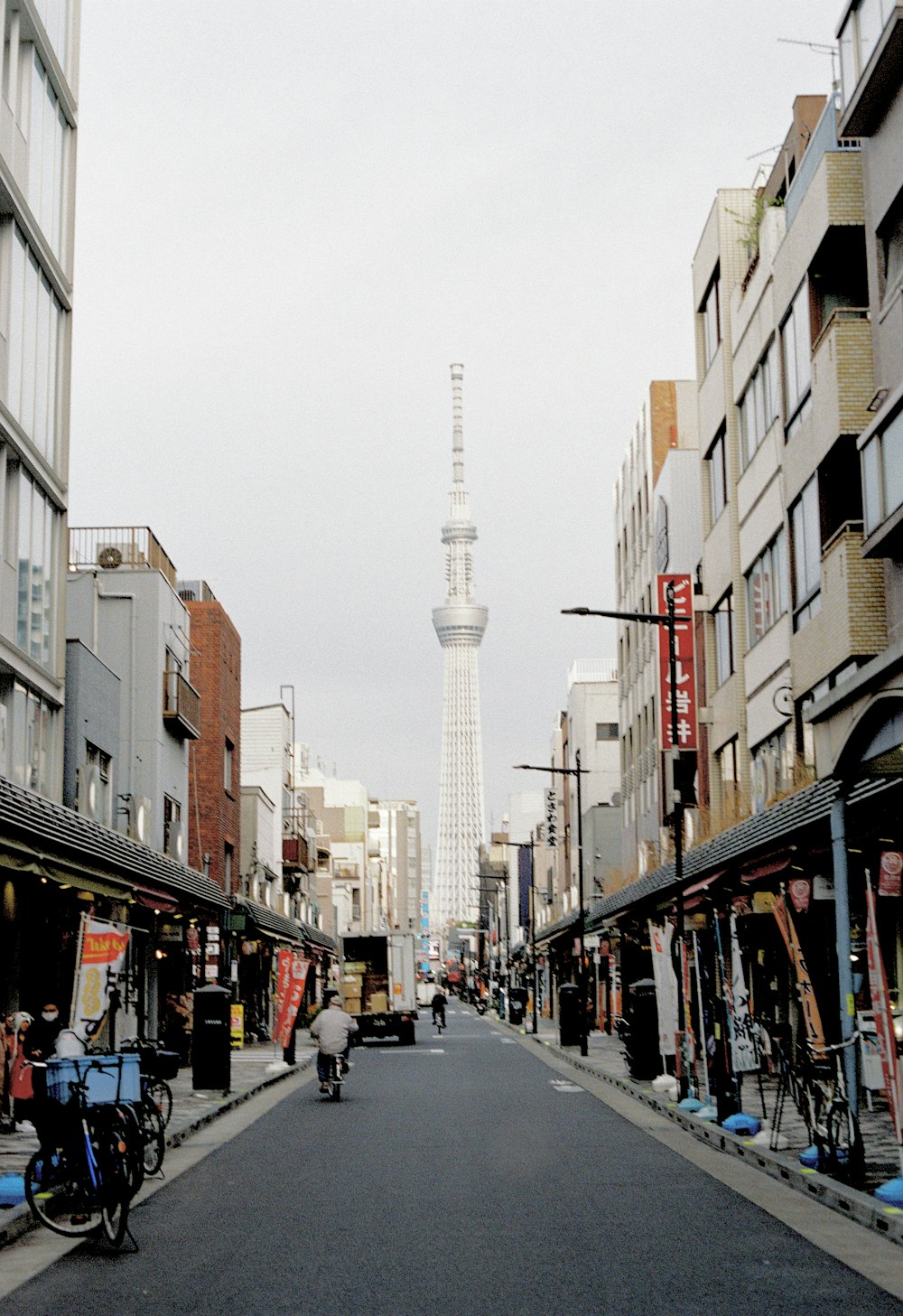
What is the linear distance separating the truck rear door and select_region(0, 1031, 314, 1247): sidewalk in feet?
19.4

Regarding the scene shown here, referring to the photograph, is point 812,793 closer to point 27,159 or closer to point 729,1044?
point 729,1044

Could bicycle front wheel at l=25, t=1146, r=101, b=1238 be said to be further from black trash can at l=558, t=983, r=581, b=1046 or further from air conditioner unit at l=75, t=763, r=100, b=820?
black trash can at l=558, t=983, r=581, b=1046

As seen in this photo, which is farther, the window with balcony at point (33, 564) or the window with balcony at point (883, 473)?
the window with balcony at point (33, 564)

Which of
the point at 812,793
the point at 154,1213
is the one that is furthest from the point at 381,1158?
the point at 812,793

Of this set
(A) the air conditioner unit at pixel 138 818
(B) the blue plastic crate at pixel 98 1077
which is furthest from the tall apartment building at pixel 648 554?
(B) the blue plastic crate at pixel 98 1077

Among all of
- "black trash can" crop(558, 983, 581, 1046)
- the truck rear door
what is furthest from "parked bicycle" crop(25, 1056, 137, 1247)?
the truck rear door

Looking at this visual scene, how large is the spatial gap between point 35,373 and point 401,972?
27.4 m

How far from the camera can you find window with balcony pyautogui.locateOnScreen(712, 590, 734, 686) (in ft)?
124

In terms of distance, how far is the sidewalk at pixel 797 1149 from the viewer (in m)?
12.8

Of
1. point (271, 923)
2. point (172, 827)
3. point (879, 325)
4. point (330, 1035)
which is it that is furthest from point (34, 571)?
point (271, 923)

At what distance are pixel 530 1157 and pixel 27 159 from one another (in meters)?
19.9

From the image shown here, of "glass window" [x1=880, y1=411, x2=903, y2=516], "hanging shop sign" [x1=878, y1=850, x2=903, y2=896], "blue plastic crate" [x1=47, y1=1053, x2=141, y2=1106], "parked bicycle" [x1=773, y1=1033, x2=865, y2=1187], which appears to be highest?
"glass window" [x1=880, y1=411, x2=903, y2=516]

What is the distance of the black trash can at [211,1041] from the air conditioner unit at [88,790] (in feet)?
24.9

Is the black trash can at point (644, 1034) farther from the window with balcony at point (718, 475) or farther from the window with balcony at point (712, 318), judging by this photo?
the window with balcony at point (712, 318)
